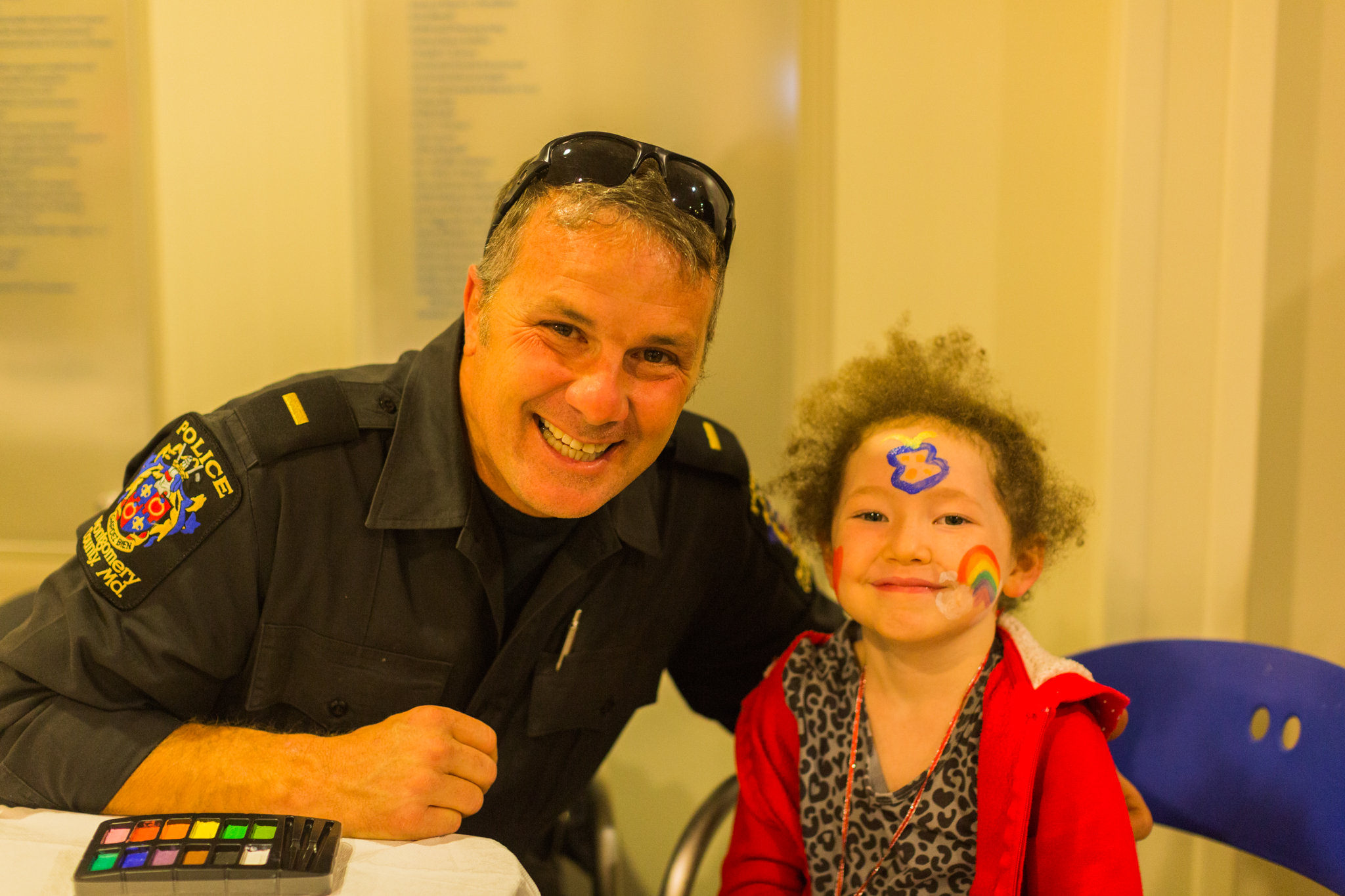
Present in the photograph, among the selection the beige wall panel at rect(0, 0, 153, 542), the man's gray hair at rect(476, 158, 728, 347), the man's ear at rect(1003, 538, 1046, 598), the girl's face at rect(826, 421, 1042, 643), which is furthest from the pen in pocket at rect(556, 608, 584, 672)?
the beige wall panel at rect(0, 0, 153, 542)

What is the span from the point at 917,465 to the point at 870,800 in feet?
1.33

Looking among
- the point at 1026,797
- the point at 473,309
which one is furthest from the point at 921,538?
the point at 473,309

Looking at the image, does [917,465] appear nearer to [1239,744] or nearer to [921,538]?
[921,538]

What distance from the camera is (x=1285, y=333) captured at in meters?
1.53

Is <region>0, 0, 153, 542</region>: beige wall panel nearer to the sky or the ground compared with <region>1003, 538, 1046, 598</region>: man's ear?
nearer to the sky

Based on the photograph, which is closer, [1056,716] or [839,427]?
[1056,716]

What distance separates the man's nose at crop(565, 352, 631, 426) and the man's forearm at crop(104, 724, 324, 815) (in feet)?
1.52

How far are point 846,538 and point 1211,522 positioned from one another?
0.74 meters

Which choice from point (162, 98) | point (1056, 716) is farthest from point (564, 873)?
point (162, 98)

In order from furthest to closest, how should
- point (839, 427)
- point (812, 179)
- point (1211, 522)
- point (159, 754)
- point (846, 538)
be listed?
point (812, 179)
point (1211, 522)
point (839, 427)
point (846, 538)
point (159, 754)

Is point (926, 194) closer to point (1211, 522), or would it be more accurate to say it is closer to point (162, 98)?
point (1211, 522)

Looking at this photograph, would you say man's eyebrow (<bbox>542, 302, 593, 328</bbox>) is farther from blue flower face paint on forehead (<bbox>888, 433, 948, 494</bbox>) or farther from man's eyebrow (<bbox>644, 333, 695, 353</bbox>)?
blue flower face paint on forehead (<bbox>888, 433, 948, 494</bbox>)

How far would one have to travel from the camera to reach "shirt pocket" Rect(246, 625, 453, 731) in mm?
1173

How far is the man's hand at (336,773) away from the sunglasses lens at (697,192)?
62cm
